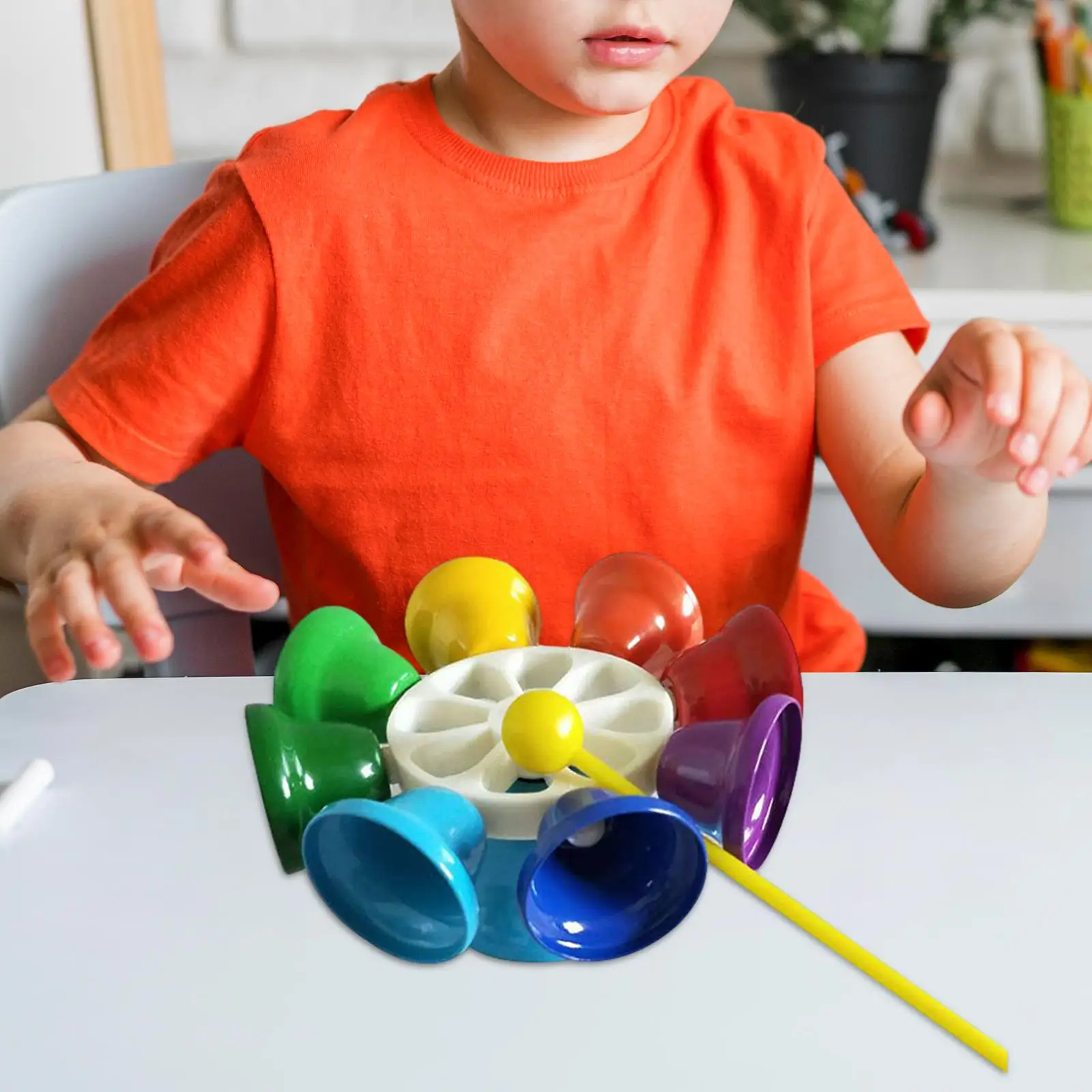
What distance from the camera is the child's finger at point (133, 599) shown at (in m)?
0.46

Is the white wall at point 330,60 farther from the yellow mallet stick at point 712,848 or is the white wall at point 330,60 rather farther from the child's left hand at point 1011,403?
the yellow mallet stick at point 712,848

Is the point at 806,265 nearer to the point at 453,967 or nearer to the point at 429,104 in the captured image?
the point at 429,104

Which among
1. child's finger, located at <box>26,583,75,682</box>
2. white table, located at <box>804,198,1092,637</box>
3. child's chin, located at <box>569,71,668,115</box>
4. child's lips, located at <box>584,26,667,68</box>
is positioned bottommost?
white table, located at <box>804,198,1092,637</box>

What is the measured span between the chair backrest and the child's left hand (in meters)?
0.51

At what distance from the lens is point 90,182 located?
828 mm

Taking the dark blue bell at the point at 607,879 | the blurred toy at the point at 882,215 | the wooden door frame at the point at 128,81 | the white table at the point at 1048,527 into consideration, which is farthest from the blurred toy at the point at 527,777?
the wooden door frame at the point at 128,81

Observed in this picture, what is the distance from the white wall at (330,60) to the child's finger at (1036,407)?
993 millimetres

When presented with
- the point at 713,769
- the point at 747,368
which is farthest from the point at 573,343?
the point at 713,769

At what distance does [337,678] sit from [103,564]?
0.41 feet

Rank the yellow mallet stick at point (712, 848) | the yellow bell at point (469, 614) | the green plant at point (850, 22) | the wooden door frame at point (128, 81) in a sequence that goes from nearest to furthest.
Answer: the yellow mallet stick at point (712, 848) < the yellow bell at point (469, 614) < the green plant at point (850, 22) < the wooden door frame at point (128, 81)

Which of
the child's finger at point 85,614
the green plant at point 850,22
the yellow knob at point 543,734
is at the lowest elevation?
the child's finger at point 85,614

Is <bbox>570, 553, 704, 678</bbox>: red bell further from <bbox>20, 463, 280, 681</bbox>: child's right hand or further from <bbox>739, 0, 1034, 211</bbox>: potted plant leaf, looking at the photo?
<bbox>739, 0, 1034, 211</bbox>: potted plant leaf

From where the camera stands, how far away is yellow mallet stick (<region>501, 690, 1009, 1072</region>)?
1.11 feet

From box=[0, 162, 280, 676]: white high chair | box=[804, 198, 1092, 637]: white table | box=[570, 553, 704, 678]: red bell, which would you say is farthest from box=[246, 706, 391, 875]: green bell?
box=[804, 198, 1092, 637]: white table
